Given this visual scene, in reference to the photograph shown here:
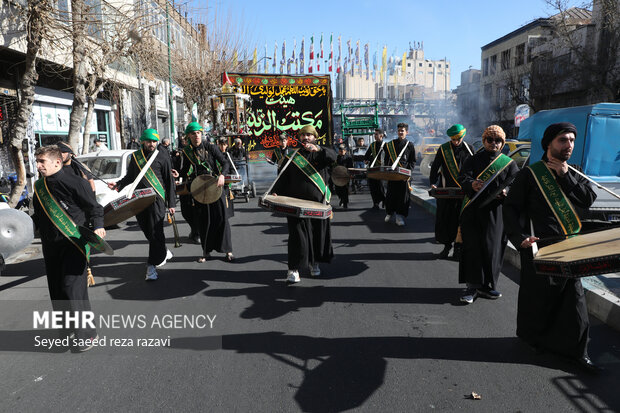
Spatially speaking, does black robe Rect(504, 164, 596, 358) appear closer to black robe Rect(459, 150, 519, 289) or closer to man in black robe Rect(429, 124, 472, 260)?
black robe Rect(459, 150, 519, 289)

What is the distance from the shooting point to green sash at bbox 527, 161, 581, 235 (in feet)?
11.3

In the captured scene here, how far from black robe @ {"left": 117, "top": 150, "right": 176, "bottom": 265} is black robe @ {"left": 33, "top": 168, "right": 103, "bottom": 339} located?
192 cm

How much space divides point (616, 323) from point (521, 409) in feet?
5.97

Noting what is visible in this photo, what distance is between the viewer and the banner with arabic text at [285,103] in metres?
15.6

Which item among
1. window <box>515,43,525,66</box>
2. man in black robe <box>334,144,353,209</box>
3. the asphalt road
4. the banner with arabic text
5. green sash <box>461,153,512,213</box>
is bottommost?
the asphalt road

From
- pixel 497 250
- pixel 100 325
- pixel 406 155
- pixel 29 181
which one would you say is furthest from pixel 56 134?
pixel 497 250

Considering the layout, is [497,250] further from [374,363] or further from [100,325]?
[100,325]

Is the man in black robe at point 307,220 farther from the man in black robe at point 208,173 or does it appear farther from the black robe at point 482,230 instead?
the black robe at point 482,230

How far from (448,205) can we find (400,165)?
2.21 metres

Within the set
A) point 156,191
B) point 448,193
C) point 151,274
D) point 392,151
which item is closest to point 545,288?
point 448,193

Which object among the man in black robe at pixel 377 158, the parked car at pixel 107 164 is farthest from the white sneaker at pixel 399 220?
the parked car at pixel 107 164

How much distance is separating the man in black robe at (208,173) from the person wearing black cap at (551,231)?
4044mm

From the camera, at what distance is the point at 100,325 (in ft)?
14.4

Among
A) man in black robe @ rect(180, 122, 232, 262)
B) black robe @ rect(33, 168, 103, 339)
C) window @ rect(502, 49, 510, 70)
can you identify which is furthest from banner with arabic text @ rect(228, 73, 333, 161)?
window @ rect(502, 49, 510, 70)
